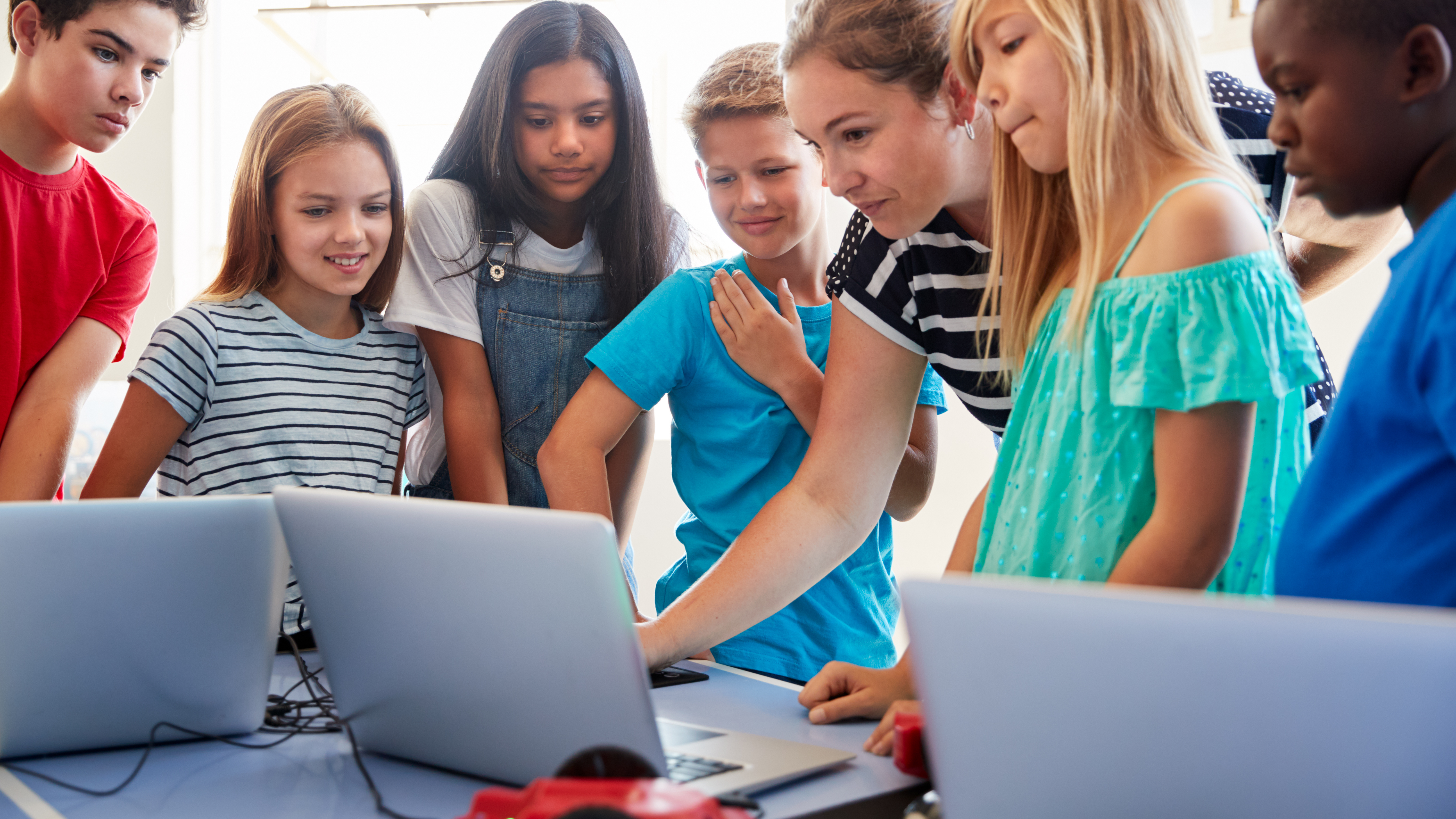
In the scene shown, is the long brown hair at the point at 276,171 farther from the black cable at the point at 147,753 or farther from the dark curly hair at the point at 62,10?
the black cable at the point at 147,753

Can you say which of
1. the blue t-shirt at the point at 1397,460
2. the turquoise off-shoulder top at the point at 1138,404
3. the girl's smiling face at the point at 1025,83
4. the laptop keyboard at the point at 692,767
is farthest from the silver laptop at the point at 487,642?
the girl's smiling face at the point at 1025,83

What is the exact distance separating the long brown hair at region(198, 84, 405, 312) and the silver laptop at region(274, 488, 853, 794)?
2.49 feet

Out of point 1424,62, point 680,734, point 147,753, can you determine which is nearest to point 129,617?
point 147,753

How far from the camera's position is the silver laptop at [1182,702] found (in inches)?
16.2

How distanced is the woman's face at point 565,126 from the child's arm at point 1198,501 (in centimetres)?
96

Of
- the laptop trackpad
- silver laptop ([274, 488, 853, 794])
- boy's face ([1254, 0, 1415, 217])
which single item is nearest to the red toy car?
silver laptop ([274, 488, 853, 794])

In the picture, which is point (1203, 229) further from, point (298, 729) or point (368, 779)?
point (298, 729)

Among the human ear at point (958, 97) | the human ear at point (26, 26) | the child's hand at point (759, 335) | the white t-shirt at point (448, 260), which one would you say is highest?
the human ear at point (26, 26)

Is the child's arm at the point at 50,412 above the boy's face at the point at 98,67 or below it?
below

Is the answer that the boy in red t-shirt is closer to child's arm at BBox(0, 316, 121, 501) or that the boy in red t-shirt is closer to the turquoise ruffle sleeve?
child's arm at BBox(0, 316, 121, 501)

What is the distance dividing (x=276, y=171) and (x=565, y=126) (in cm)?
39

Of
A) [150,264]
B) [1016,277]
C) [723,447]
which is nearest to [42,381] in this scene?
[150,264]

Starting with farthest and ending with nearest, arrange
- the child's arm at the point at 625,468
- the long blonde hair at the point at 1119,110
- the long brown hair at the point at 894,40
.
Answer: the child's arm at the point at 625,468 < the long brown hair at the point at 894,40 < the long blonde hair at the point at 1119,110

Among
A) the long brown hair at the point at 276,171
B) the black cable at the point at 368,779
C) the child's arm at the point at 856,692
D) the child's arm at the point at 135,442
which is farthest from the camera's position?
the long brown hair at the point at 276,171
